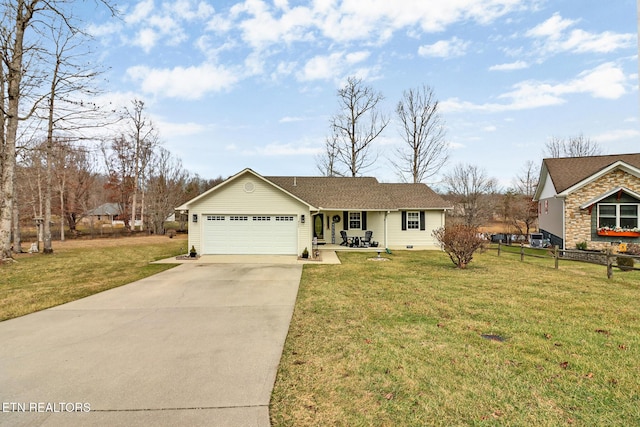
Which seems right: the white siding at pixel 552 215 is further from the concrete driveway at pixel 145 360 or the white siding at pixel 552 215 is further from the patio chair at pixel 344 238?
the concrete driveway at pixel 145 360

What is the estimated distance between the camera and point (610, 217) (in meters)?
15.6

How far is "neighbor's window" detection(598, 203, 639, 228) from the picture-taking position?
15.3 meters

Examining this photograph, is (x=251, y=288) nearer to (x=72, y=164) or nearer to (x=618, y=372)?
(x=618, y=372)

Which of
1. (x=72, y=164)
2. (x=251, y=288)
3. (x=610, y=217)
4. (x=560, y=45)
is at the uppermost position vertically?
(x=560, y=45)

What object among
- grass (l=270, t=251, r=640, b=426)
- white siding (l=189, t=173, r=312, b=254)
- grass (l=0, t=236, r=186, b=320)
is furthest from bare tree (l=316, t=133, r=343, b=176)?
grass (l=270, t=251, r=640, b=426)

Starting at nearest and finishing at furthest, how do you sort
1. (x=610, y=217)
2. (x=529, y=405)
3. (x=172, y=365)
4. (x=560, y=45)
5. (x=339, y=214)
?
(x=529, y=405)
(x=172, y=365)
(x=560, y=45)
(x=610, y=217)
(x=339, y=214)

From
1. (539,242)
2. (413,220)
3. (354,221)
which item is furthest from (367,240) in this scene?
(539,242)

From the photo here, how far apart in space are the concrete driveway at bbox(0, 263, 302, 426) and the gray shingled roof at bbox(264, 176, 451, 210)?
11437 millimetres

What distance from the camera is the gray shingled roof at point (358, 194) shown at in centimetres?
1819

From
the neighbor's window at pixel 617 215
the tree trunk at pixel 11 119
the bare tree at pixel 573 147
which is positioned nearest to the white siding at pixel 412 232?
the neighbor's window at pixel 617 215

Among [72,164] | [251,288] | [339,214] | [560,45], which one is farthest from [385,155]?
[72,164]

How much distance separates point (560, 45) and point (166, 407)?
2019 cm

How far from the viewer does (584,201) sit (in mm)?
16109

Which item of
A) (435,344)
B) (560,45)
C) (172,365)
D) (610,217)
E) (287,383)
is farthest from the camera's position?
(610,217)
